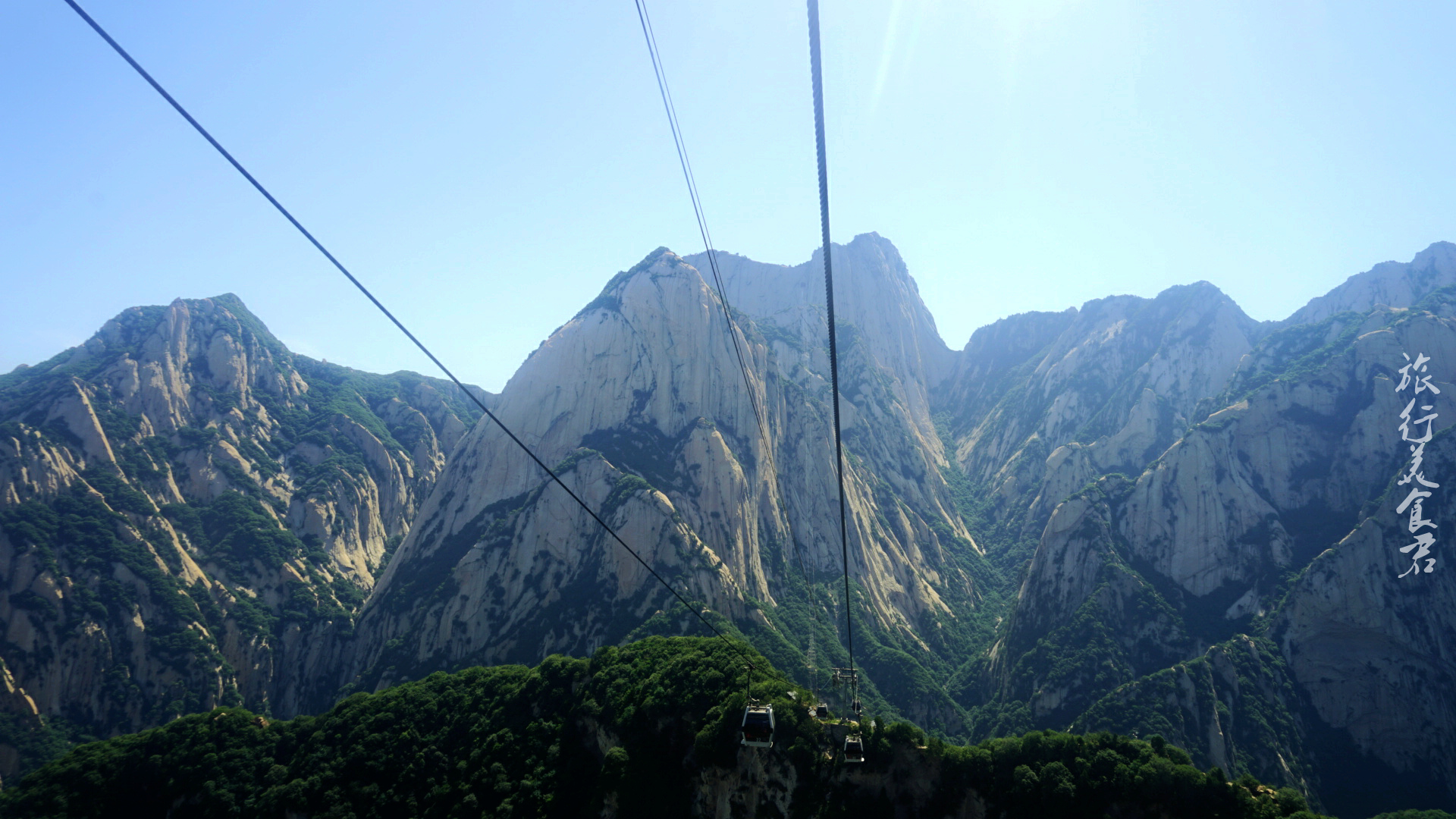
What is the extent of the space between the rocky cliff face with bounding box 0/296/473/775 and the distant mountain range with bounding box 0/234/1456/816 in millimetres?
→ 536

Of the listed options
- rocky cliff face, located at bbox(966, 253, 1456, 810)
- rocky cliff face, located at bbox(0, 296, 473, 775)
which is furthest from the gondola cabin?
rocky cliff face, located at bbox(0, 296, 473, 775)

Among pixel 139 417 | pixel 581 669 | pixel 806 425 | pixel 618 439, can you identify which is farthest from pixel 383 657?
pixel 806 425

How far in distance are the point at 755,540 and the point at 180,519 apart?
10016 centimetres

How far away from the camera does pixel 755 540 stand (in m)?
125

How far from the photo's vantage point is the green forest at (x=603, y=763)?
4456 centimetres

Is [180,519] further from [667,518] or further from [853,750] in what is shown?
[853,750]

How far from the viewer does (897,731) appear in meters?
48.4

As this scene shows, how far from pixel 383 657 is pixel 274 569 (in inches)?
1214

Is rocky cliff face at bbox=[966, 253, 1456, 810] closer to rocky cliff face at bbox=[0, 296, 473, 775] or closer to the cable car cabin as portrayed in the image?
the cable car cabin

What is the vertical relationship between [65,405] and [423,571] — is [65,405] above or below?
above

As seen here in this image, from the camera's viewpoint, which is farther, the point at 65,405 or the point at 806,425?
the point at 806,425

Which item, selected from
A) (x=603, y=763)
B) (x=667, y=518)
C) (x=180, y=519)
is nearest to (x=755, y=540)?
(x=667, y=518)

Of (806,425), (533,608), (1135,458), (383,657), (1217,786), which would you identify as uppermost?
(806,425)

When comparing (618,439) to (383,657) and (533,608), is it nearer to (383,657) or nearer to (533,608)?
(533,608)
